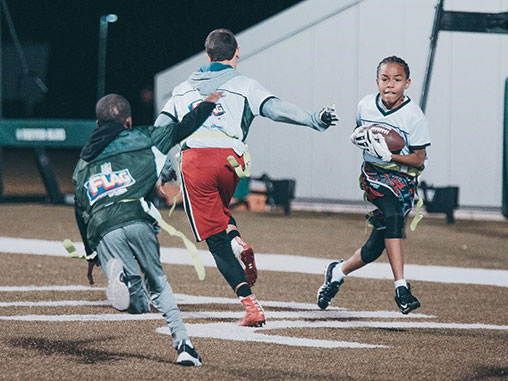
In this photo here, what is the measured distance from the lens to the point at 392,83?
784 cm

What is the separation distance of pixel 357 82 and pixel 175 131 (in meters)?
14.7

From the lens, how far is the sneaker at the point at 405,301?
295 inches

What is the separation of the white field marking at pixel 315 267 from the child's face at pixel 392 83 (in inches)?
116

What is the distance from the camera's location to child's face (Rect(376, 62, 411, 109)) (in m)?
7.83

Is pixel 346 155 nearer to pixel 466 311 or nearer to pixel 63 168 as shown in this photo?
pixel 466 311

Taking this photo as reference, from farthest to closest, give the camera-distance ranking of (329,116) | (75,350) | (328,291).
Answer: (328,291) < (329,116) < (75,350)

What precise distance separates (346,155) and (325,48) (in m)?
2.09

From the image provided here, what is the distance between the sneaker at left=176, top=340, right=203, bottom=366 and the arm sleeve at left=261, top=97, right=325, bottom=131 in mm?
1599

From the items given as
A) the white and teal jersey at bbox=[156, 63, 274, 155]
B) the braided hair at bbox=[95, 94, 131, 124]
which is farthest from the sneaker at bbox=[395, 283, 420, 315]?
the braided hair at bbox=[95, 94, 131, 124]

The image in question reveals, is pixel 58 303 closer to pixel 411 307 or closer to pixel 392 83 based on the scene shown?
pixel 411 307

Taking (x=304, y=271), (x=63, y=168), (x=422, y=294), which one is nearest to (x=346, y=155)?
(x=304, y=271)

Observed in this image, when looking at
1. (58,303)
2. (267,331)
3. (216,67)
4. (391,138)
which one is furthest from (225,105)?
(58,303)

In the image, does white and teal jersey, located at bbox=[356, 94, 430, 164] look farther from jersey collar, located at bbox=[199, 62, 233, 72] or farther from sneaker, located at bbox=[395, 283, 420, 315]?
jersey collar, located at bbox=[199, 62, 233, 72]

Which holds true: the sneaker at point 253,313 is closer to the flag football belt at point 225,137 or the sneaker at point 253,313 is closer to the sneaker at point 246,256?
the sneaker at point 246,256
